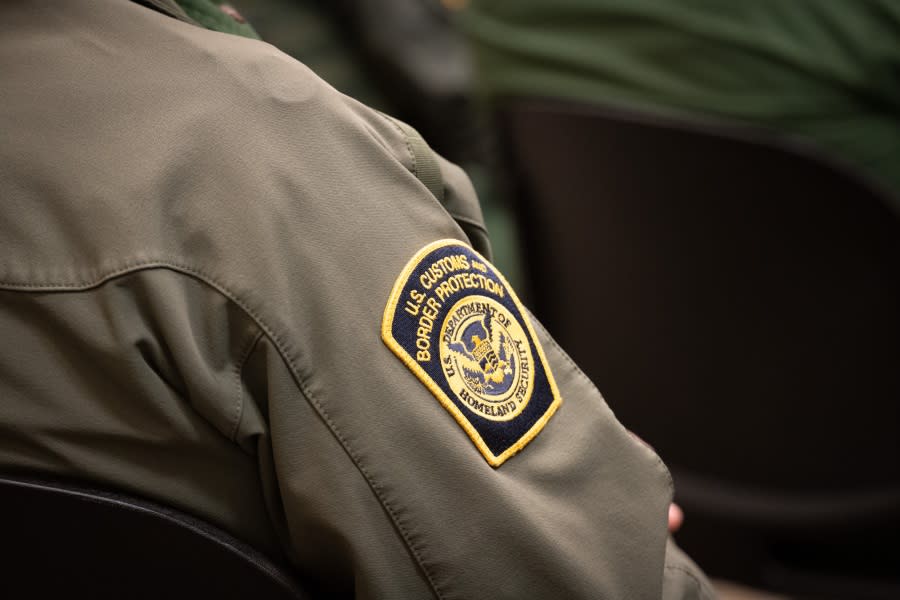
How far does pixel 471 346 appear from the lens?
0.54 metres

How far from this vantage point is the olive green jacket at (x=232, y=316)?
482mm

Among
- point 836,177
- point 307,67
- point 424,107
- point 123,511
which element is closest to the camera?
point 123,511

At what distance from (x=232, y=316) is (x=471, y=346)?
12cm

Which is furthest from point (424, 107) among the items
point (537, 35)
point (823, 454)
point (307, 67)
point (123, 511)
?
point (123, 511)

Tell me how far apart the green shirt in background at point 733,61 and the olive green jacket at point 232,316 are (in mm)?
571

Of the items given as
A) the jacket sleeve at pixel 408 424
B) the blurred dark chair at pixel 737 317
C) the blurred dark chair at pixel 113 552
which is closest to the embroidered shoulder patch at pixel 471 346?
the jacket sleeve at pixel 408 424

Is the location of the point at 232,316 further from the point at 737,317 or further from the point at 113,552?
the point at 737,317

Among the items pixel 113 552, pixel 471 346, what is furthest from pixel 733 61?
pixel 113 552

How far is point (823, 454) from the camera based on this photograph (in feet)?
3.61

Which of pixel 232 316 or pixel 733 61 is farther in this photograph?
pixel 733 61

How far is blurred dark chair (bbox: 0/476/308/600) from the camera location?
1.49 ft

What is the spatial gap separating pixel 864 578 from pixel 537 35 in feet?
2.25

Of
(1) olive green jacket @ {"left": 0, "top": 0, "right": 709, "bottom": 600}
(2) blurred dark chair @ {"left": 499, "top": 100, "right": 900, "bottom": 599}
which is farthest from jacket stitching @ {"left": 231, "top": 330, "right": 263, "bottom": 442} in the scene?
(2) blurred dark chair @ {"left": 499, "top": 100, "right": 900, "bottom": 599}

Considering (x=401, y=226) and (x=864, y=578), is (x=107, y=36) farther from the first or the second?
(x=864, y=578)
